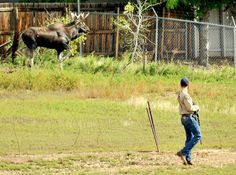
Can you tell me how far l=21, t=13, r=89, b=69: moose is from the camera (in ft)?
102

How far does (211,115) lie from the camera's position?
24.2m

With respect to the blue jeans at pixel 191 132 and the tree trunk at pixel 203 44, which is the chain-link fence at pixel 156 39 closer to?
the tree trunk at pixel 203 44

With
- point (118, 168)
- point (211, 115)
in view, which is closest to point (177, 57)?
point (211, 115)

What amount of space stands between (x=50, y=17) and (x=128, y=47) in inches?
123

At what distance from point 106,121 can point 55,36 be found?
9.05m

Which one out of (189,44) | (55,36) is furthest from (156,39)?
(55,36)

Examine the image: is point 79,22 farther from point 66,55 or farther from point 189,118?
point 189,118

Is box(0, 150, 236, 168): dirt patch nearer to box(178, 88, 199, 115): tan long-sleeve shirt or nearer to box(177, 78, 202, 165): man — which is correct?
box(177, 78, 202, 165): man

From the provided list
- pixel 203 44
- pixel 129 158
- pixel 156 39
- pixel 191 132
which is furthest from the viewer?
pixel 203 44

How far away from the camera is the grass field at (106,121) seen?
17266mm

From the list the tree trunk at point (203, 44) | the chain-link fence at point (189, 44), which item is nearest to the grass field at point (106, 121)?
the tree trunk at point (203, 44)

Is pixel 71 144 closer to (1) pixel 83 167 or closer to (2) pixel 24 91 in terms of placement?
(1) pixel 83 167

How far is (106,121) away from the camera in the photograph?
22.8 meters

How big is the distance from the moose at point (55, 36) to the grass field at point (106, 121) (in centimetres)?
94
